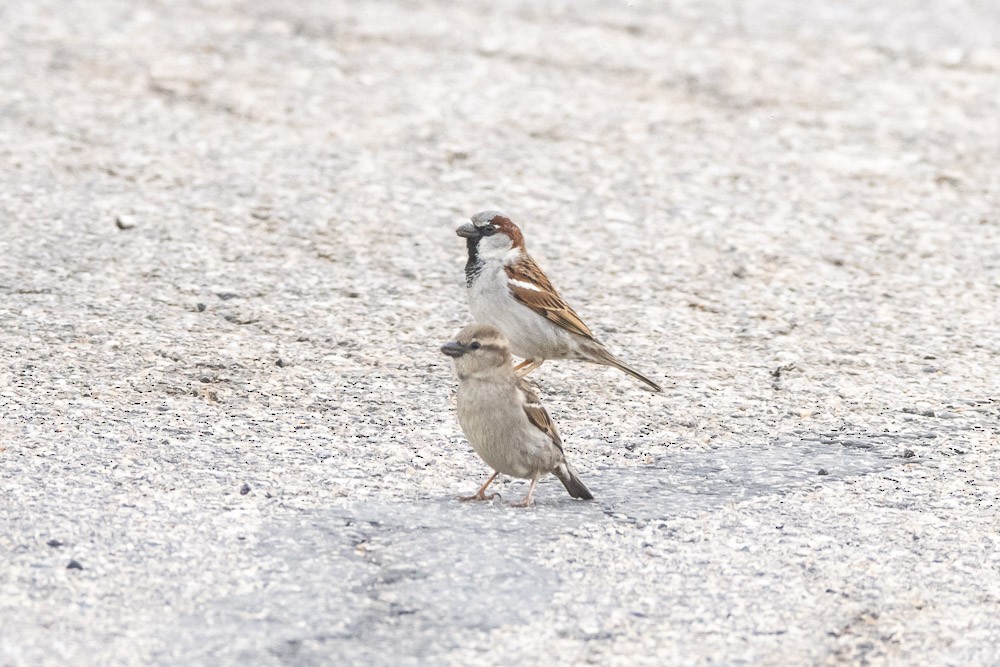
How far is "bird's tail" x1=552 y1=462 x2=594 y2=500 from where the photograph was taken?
5001mm

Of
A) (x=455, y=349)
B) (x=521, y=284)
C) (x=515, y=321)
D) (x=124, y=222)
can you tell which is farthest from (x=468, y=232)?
(x=124, y=222)

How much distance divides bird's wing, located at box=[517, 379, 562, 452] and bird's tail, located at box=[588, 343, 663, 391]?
1196 millimetres

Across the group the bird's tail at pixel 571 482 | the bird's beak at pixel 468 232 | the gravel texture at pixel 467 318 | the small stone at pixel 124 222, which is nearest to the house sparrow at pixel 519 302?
the bird's beak at pixel 468 232

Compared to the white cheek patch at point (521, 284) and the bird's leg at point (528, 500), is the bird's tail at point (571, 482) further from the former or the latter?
the white cheek patch at point (521, 284)

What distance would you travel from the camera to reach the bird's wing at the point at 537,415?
489 cm

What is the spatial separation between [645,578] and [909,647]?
811mm

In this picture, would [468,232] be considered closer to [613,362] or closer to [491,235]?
[491,235]

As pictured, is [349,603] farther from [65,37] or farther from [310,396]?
[65,37]

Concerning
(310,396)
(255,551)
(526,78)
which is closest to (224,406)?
(310,396)

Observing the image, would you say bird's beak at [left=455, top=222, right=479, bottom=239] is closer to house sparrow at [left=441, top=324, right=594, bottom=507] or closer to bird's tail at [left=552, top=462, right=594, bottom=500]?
house sparrow at [left=441, top=324, right=594, bottom=507]

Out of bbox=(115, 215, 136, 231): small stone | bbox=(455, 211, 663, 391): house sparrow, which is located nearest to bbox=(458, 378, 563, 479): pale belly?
bbox=(455, 211, 663, 391): house sparrow

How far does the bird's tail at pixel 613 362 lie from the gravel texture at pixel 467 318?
8cm

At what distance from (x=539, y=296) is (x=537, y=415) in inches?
61.5

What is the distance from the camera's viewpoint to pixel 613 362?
20.4ft
